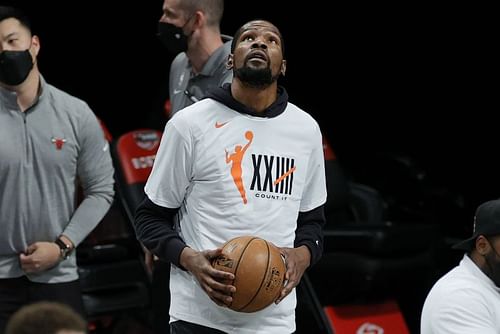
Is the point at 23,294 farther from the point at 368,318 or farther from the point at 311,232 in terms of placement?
the point at 368,318

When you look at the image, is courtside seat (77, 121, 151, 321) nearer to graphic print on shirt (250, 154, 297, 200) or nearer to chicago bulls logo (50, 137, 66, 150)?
chicago bulls logo (50, 137, 66, 150)

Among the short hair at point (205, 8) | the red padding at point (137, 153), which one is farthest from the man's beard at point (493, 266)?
the red padding at point (137, 153)

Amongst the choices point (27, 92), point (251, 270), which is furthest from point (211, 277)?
point (27, 92)

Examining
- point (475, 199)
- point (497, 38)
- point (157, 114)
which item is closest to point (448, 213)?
point (475, 199)

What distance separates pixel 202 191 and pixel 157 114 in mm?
2990

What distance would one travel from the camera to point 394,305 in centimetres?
584

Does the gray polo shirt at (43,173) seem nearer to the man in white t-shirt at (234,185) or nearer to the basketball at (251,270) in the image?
the man in white t-shirt at (234,185)

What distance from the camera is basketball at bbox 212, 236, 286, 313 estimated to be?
3.54m

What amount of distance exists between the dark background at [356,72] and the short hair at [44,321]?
4.06 metres

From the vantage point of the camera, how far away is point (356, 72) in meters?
7.20

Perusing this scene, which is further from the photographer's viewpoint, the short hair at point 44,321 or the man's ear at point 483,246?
the man's ear at point 483,246

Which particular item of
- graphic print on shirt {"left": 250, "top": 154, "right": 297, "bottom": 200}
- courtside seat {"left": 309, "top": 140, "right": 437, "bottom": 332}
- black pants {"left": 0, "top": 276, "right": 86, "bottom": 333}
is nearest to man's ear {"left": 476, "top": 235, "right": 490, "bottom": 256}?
graphic print on shirt {"left": 250, "top": 154, "right": 297, "bottom": 200}

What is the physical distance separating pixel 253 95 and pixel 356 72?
11.4 feet

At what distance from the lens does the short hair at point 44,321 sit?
→ 260 cm
